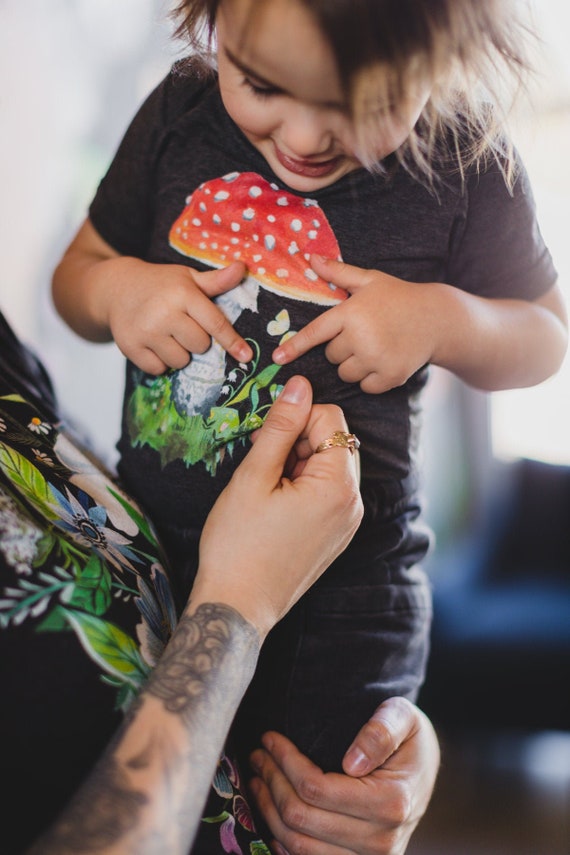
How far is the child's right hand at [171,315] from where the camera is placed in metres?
0.86

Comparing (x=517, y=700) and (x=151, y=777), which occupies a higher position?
(x=151, y=777)

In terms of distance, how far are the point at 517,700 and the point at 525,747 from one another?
4.9 inches

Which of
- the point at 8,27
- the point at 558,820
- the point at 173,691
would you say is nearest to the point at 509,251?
the point at 173,691

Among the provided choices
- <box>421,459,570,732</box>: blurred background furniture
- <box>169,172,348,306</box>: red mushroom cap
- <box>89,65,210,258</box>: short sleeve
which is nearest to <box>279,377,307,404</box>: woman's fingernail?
<box>169,172,348,306</box>: red mushroom cap

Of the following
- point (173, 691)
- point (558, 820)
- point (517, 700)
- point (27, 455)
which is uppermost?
point (27, 455)

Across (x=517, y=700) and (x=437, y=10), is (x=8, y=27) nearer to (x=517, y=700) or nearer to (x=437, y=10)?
(x=437, y=10)

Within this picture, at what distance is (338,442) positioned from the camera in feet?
2.59

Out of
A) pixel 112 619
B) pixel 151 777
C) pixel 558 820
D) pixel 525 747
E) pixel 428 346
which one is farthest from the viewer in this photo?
pixel 525 747

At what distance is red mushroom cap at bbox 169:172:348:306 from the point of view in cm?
89

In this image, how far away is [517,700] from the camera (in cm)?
157

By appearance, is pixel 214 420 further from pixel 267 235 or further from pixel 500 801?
pixel 500 801

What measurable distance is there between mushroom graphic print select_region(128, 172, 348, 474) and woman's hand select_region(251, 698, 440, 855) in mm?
375

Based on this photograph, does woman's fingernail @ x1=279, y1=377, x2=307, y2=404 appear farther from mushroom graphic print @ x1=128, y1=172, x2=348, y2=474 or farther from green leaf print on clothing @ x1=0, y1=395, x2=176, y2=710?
green leaf print on clothing @ x1=0, y1=395, x2=176, y2=710

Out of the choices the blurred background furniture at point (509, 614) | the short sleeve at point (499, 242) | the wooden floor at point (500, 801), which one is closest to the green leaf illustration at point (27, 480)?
the short sleeve at point (499, 242)
